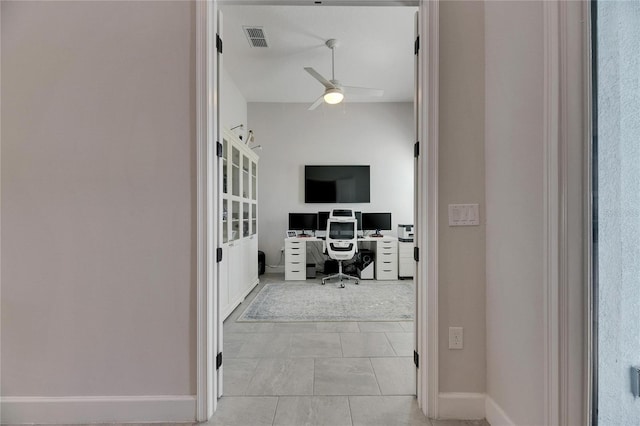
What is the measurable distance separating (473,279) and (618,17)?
1164 mm

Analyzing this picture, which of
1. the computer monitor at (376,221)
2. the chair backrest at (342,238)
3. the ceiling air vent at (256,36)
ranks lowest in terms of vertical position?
the chair backrest at (342,238)

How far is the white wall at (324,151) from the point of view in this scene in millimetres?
5262

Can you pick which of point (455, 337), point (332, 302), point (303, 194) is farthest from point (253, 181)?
point (455, 337)

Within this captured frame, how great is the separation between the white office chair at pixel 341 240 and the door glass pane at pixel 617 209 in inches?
133

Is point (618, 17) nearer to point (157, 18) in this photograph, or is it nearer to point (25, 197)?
point (157, 18)

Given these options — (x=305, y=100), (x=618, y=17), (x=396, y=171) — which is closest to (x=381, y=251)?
(x=396, y=171)

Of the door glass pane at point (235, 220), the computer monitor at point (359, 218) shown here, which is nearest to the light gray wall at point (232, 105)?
the door glass pane at point (235, 220)

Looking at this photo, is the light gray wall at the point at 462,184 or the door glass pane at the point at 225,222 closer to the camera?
the light gray wall at the point at 462,184

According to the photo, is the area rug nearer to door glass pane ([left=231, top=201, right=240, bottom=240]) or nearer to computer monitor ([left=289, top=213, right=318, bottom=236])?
door glass pane ([left=231, top=201, right=240, bottom=240])

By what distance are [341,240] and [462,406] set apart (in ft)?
9.83

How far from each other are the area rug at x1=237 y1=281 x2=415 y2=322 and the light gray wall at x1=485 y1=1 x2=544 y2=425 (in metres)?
1.22

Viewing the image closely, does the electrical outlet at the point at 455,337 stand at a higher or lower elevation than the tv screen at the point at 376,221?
lower

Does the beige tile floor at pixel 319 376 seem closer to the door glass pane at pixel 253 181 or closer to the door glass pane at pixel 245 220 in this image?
the door glass pane at pixel 245 220

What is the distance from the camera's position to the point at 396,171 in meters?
5.32
